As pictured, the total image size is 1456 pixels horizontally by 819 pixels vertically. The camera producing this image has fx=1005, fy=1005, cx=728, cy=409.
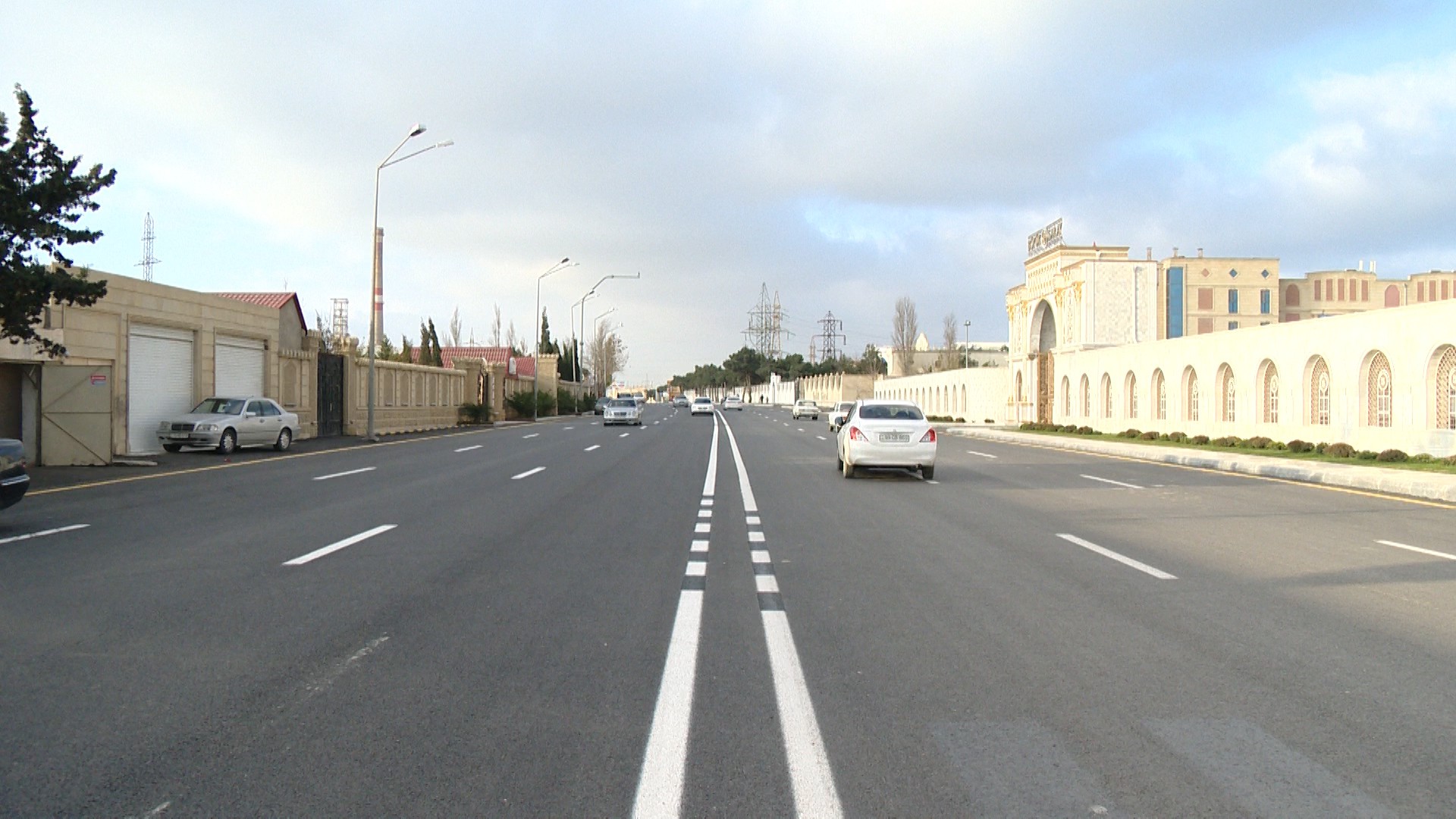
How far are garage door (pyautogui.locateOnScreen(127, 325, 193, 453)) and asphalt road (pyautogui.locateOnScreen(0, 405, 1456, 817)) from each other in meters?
14.7

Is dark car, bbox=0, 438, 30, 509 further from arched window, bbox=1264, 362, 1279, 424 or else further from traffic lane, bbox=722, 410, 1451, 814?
arched window, bbox=1264, 362, 1279, 424

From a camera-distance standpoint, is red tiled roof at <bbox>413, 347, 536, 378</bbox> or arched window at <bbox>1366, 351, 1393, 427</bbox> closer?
arched window at <bbox>1366, 351, 1393, 427</bbox>

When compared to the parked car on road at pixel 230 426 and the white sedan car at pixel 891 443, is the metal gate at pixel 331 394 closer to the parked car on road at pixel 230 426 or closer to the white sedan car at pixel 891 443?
the parked car on road at pixel 230 426

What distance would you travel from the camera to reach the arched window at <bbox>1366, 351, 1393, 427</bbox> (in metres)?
25.6

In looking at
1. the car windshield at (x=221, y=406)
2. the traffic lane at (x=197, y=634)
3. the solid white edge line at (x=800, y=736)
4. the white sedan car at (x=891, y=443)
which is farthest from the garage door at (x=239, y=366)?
the solid white edge line at (x=800, y=736)

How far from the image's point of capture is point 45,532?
37.0 ft

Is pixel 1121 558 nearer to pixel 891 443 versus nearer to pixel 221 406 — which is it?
pixel 891 443

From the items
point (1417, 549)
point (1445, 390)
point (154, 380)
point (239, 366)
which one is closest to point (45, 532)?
point (1417, 549)

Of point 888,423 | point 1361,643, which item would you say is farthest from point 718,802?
point 888,423

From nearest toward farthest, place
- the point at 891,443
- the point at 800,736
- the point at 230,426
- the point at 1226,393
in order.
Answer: the point at 800,736 → the point at 891,443 → the point at 230,426 → the point at 1226,393

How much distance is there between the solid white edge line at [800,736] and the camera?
4027mm

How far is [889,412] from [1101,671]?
1420 cm

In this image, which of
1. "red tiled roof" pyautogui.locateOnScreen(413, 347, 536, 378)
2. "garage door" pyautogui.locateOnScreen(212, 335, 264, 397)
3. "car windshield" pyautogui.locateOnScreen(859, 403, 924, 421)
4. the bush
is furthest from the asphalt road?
"red tiled roof" pyautogui.locateOnScreen(413, 347, 536, 378)

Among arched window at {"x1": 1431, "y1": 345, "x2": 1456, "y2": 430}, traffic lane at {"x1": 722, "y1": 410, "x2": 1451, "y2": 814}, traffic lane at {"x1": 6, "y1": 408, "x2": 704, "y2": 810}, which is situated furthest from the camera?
arched window at {"x1": 1431, "y1": 345, "x2": 1456, "y2": 430}
